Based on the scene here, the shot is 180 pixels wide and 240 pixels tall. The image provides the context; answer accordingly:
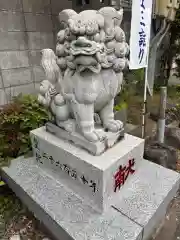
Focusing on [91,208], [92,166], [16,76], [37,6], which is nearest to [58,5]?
[37,6]

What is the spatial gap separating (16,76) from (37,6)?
4.46 feet

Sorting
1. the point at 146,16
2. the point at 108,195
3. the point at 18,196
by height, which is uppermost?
the point at 146,16

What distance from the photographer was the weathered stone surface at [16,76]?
3.72 m

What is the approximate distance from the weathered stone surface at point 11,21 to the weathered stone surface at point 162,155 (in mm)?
3090

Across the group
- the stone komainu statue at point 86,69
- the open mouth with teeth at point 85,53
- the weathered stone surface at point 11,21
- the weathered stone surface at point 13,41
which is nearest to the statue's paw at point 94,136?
the stone komainu statue at point 86,69

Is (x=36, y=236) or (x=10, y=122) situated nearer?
(x=36, y=236)

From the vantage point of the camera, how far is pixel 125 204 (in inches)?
75.0

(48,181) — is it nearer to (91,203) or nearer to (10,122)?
(91,203)

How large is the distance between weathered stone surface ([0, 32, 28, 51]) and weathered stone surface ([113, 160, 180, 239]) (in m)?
3.04

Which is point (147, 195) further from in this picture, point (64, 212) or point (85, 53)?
point (85, 53)

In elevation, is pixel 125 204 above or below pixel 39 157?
below

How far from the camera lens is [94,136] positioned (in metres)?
1.82

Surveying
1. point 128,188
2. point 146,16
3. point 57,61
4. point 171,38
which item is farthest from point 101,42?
point 171,38

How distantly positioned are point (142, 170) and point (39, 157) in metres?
1.23
